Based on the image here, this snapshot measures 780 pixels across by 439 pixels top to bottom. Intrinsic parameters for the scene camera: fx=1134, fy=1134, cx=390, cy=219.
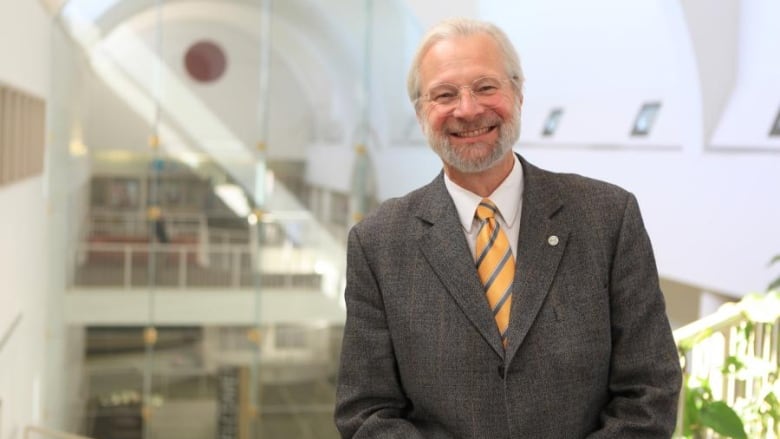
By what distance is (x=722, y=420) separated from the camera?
4.33m

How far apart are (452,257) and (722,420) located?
8.44 feet

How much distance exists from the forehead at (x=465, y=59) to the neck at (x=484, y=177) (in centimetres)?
18

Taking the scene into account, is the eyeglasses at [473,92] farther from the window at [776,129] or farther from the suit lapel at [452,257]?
the window at [776,129]

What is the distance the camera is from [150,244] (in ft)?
35.1

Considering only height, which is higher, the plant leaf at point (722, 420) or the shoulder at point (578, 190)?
the shoulder at point (578, 190)

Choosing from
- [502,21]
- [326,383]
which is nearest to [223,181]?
[326,383]

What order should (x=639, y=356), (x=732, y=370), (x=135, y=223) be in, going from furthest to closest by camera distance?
(x=135, y=223), (x=732, y=370), (x=639, y=356)

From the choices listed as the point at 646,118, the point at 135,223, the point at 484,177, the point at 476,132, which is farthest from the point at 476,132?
the point at 135,223

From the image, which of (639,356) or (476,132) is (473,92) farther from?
(639,356)

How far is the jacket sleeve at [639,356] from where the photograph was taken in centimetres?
201

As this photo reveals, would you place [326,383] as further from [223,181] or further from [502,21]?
[502,21]

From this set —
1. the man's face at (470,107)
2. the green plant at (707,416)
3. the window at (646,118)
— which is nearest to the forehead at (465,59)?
the man's face at (470,107)

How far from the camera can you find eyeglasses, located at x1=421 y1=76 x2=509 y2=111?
208 cm

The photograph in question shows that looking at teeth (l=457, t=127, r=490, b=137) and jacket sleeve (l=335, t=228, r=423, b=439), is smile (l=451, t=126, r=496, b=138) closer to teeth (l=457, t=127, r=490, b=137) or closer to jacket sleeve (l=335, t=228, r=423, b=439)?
teeth (l=457, t=127, r=490, b=137)
